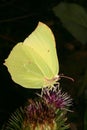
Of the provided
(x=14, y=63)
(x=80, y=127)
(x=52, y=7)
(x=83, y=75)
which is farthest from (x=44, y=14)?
(x=14, y=63)

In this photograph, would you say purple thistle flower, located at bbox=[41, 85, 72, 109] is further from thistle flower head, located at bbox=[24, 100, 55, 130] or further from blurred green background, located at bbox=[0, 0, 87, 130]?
blurred green background, located at bbox=[0, 0, 87, 130]

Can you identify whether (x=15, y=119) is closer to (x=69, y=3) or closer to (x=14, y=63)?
(x=14, y=63)

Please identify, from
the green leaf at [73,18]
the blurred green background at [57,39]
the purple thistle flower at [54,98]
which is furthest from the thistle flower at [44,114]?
the green leaf at [73,18]

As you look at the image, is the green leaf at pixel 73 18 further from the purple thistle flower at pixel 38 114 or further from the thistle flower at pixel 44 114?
the purple thistle flower at pixel 38 114

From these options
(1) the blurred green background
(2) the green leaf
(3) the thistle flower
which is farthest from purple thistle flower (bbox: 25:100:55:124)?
(2) the green leaf

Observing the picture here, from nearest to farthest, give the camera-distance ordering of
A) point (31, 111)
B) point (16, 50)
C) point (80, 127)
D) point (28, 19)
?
1. point (31, 111)
2. point (16, 50)
3. point (80, 127)
4. point (28, 19)

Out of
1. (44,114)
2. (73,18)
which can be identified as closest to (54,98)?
(44,114)
